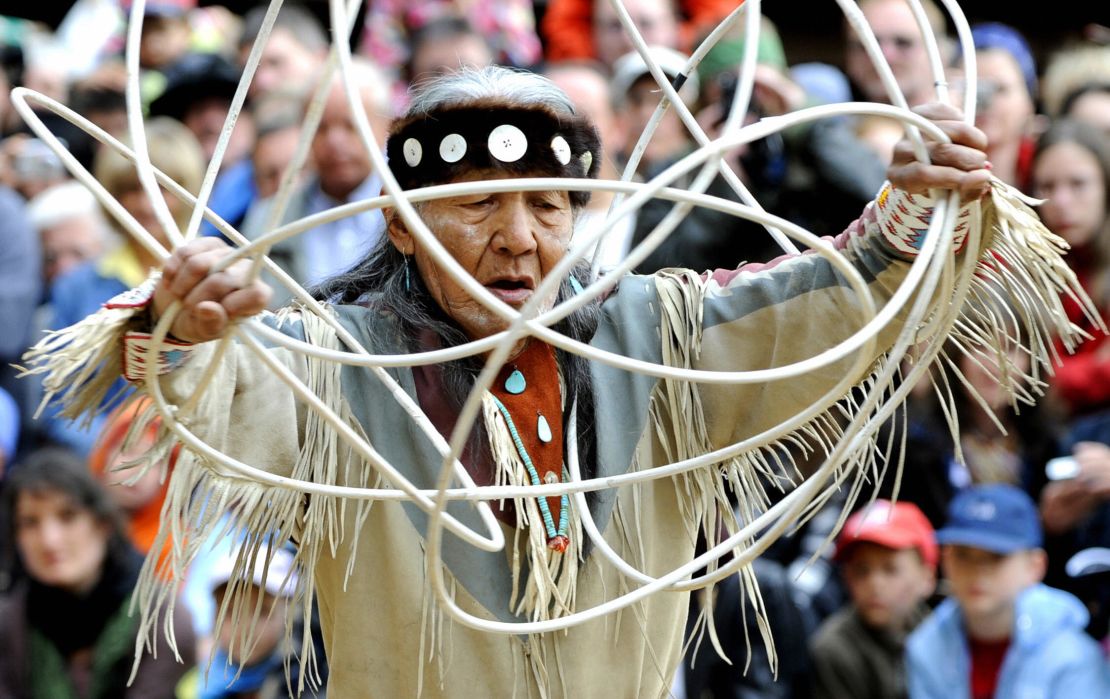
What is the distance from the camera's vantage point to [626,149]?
212 inches

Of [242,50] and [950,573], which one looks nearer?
[950,573]

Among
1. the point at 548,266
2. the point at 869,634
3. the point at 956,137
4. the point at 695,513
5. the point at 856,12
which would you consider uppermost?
the point at 856,12

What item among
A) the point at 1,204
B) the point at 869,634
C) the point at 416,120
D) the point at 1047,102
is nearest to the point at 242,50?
the point at 1,204

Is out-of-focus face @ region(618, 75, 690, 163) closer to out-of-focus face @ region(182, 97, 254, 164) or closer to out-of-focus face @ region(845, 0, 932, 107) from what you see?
out-of-focus face @ region(845, 0, 932, 107)

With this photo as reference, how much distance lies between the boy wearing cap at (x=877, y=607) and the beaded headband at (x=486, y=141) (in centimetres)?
190

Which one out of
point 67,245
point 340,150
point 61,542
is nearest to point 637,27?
point 340,150

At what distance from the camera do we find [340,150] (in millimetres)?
4930

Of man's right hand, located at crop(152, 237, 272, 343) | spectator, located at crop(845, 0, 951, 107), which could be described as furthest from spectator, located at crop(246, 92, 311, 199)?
man's right hand, located at crop(152, 237, 272, 343)

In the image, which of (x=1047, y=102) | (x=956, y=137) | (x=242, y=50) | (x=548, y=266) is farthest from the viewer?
(x=242, y=50)

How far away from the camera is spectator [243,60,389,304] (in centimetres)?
468

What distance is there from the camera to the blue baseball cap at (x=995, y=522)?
404 cm

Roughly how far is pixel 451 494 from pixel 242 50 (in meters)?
4.75

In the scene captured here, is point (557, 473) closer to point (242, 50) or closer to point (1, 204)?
point (1, 204)

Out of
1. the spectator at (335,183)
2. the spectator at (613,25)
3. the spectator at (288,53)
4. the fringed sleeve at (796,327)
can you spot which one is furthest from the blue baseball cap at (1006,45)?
the fringed sleeve at (796,327)
